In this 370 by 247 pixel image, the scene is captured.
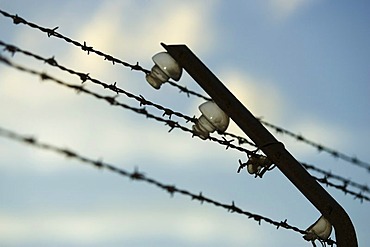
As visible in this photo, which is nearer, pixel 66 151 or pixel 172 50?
pixel 66 151

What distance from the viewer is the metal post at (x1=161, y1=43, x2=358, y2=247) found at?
3982 mm

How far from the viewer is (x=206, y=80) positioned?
3992mm

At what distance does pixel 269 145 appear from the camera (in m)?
4.11

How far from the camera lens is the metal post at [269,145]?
3982mm

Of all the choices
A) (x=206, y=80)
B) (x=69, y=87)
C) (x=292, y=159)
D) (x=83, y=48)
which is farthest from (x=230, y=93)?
(x=69, y=87)

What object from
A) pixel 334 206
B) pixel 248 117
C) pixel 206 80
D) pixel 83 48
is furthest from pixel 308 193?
pixel 83 48

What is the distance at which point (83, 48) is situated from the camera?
3.73m

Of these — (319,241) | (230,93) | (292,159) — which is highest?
(230,93)

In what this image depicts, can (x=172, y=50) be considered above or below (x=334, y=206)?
above

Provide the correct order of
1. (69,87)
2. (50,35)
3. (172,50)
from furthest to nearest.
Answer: (172,50) → (50,35) → (69,87)

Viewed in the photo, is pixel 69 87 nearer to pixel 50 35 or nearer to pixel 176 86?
pixel 50 35

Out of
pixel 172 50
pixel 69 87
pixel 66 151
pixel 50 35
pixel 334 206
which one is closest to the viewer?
pixel 66 151

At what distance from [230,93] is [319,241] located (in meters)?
1.01

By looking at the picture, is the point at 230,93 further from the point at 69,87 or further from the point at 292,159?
the point at 69,87
